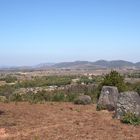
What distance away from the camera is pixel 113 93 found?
25.0m

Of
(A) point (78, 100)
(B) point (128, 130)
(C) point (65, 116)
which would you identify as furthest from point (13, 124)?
(A) point (78, 100)

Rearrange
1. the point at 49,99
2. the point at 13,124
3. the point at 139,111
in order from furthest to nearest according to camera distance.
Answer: the point at 49,99 < the point at 139,111 < the point at 13,124

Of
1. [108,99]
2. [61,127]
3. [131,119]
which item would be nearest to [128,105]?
[131,119]

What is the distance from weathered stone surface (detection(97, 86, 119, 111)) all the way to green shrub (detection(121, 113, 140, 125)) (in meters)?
5.54

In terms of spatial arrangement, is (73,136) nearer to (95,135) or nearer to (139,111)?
(95,135)

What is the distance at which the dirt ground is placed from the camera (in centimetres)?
1414

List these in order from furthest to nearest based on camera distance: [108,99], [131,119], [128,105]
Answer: [108,99]
[128,105]
[131,119]

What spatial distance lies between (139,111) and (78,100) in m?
9.21

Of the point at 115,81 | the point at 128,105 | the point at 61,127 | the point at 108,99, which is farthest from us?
the point at 115,81

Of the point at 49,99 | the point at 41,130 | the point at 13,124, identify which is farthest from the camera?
the point at 49,99

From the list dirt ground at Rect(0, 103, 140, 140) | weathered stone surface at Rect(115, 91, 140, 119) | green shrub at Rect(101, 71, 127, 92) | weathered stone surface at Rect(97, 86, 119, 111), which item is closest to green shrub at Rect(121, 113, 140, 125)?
dirt ground at Rect(0, 103, 140, 140)

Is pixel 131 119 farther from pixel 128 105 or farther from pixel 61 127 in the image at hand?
pixel 61 127

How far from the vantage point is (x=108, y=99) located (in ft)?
80.7

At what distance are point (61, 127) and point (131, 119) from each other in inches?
145
